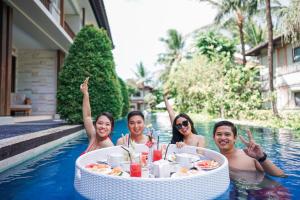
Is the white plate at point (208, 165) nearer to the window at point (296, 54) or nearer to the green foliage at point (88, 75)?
the green foliage at point (88, 75)

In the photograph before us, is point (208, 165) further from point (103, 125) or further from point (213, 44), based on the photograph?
point (213, 44)

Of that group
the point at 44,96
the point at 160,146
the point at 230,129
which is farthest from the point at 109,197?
the point at 44,96

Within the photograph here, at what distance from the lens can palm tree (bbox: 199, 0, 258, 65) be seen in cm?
1934

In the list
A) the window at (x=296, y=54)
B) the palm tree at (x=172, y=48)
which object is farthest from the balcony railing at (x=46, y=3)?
the palm tree at (x=172, y=48)

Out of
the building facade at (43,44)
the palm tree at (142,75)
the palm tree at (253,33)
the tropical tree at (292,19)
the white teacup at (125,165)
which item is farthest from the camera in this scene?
the palm tree at (142,75)

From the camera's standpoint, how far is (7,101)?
934 centimetres

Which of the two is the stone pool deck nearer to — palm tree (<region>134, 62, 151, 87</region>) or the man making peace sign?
the man making peace sign

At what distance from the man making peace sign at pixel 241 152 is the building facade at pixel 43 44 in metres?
8.68

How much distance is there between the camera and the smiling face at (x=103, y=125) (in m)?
4.05

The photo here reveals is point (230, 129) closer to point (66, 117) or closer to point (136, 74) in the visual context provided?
point (66, 117)

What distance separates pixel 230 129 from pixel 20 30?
11.4 metres

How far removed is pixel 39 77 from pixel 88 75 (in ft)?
21.6

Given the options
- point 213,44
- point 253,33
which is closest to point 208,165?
point 213,44

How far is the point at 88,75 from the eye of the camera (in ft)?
34.1
